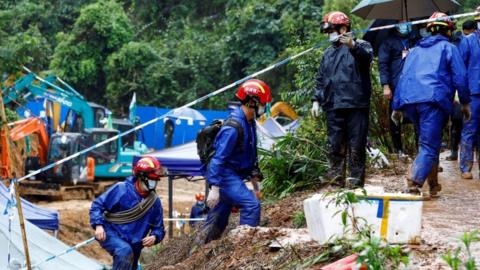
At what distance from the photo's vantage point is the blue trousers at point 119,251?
988 centimetres

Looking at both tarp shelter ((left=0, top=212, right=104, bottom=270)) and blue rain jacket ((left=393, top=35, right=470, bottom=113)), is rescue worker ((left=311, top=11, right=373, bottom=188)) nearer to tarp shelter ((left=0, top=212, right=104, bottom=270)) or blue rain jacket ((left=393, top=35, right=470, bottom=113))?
blue rain jacket ((left=393, top=35, right=470, bottom=113))

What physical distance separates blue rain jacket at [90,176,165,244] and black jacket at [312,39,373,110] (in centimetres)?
232

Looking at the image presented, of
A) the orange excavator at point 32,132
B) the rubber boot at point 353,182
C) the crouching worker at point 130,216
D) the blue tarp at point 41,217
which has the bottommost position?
the blue tarp at point 41,217

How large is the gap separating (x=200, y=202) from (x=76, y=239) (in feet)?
25.3

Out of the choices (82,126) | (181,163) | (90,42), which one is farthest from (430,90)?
(90,42)

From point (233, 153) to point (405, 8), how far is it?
401cm

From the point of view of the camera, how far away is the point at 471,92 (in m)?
10.2

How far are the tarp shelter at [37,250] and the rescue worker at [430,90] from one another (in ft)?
23.5

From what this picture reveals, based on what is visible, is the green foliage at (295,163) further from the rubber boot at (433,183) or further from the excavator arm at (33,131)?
the excavator arm at (33,131)

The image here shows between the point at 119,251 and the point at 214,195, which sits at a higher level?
the point at 214,195

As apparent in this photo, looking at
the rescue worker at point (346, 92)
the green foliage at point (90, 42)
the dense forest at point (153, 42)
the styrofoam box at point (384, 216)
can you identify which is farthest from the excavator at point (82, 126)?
the styrofoam box at point (384, 216)

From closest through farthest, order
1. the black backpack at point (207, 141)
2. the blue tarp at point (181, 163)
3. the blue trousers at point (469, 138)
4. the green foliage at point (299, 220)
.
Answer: the green foliage at point (299, 220)
the black backpack at point (207, 141)
the blue trousers at point (469, 138)
the blue tarp at point (181, 163)

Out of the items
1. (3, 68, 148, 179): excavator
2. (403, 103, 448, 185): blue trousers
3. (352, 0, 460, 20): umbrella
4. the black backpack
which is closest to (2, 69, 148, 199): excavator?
(3, 68, 148, 179): excavator

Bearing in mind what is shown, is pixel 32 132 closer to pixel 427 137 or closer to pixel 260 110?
pixel 260 110
